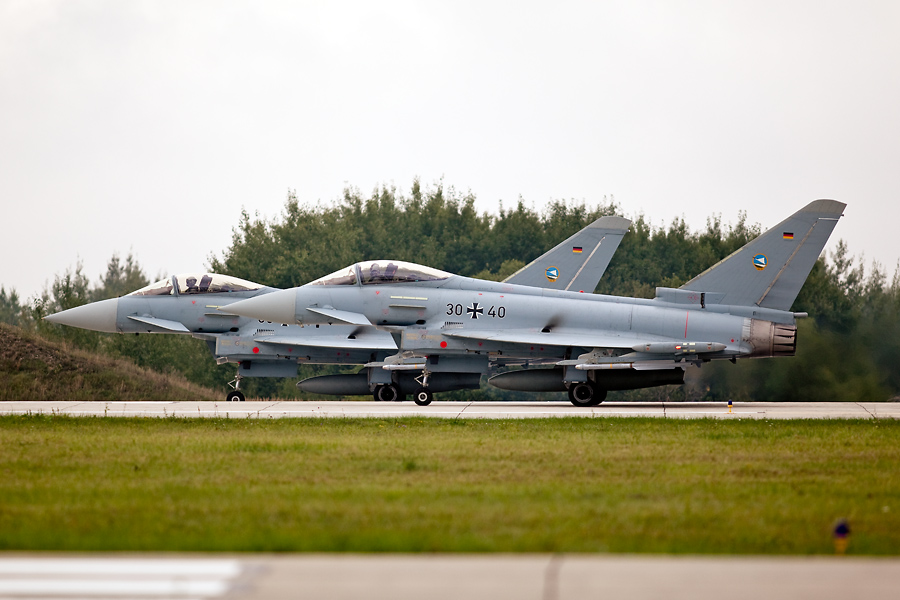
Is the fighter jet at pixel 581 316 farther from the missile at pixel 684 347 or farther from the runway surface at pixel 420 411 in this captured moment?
the runway surface at pixel 420 411

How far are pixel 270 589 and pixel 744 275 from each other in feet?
58.0

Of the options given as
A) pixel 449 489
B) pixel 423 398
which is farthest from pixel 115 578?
pixel 423 398

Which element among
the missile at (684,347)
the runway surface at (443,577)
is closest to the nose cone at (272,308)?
the missile at (684,347)

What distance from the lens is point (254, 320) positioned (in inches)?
989

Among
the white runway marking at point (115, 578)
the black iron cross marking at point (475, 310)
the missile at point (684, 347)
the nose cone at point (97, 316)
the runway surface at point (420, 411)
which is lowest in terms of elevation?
the white runway marking at point (115, 578)

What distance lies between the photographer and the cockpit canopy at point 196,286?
25031 mm

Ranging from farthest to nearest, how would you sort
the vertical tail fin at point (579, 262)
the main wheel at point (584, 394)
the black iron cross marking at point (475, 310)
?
the vertical tail fin at point (579, 262)
the black iron cross marking at point (475, 310)
the main wheel at point (584, 394)

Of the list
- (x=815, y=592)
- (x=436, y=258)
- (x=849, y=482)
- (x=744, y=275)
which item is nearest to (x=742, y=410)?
(x=744, y=275)

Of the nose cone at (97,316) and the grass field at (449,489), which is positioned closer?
the grass field at (449,489)

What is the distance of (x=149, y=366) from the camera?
136 feet

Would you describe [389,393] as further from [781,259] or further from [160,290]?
[781,259]

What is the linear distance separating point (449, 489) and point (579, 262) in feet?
57.3

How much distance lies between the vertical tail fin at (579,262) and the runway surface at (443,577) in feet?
64.5

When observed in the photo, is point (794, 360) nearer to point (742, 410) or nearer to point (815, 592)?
point (742, 410)
